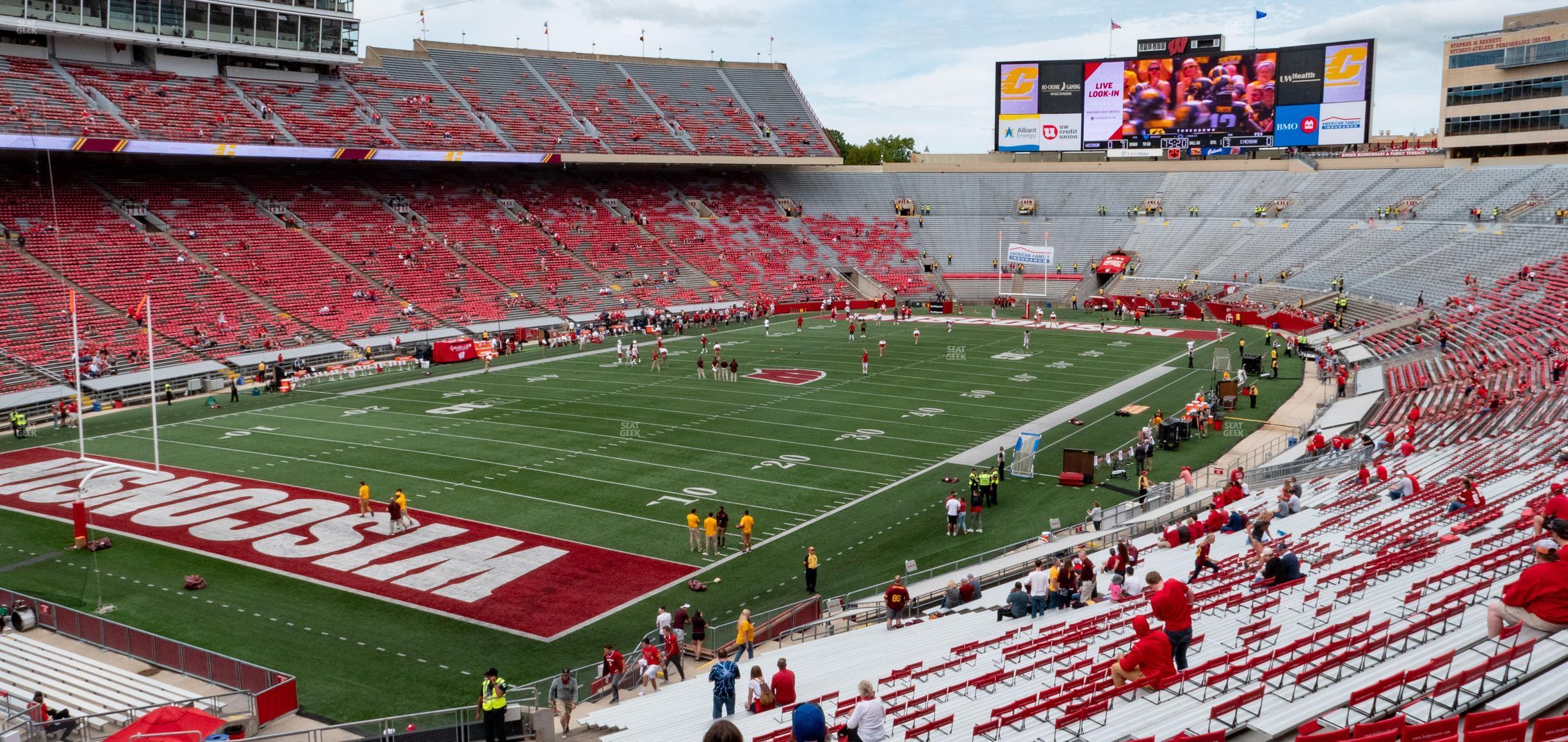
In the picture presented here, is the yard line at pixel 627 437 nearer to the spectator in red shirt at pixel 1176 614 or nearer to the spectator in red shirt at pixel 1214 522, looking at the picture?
the spectator in red shirt at pixel 1214 522

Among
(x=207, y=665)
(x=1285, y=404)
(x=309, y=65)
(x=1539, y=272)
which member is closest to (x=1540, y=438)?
(x=1285, y=404)

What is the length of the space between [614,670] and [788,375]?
26.2m

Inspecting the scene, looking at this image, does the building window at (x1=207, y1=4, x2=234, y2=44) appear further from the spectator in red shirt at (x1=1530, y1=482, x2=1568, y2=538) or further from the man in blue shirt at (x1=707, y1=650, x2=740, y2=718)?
the spectator in red shirt at (x1=1530, y1=482, x2=1568, y2=538)

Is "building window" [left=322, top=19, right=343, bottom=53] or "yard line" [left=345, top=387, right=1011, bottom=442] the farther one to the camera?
"building window" [left=322, top=19, right=343, bottom=53]

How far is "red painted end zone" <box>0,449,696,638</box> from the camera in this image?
17.9 m

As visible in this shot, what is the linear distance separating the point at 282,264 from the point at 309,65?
624 inches

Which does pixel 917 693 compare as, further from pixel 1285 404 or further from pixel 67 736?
pixel 1285 404

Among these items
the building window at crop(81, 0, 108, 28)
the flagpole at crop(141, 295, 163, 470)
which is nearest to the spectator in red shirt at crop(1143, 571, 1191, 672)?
the flagpole at crop(141, 295, 163, 470)

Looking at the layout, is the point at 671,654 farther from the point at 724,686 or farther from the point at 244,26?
the point at 244,26

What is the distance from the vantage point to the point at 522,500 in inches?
931

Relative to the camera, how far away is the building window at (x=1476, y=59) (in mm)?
59612

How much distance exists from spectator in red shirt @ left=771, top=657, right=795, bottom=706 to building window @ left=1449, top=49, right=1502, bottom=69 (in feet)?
211

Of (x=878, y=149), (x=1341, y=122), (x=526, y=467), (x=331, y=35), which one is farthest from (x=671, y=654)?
(x=878, y=149)

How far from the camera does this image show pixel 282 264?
4903 cm
